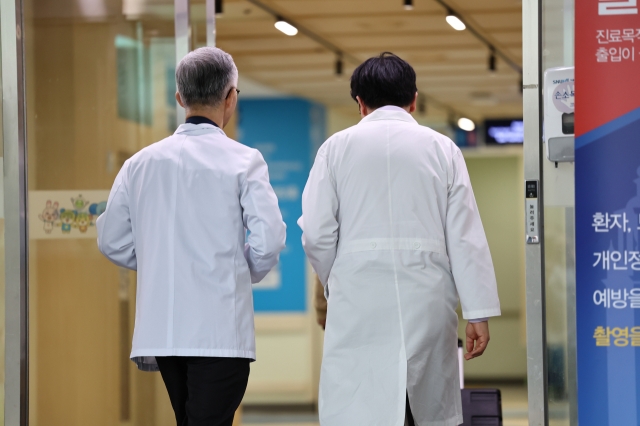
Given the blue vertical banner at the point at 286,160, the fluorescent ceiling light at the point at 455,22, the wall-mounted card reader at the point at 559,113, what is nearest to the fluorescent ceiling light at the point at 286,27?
the fluorescent ceiling light at the point at 455,22

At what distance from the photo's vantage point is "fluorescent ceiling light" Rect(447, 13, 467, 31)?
23.8ft

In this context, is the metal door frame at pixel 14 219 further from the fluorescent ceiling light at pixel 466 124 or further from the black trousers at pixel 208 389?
the fluorescent ceiling light at pixel 466 124

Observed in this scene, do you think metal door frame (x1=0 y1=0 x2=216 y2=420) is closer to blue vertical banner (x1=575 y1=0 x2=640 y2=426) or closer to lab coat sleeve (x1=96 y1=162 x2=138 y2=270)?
lab coat sleeve (x1=96 y1=162 x2=138 y2=270)

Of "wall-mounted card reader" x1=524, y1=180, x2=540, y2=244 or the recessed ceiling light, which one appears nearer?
"wall-mounted card reader" x1=524, y1=180, x2=540, y2=244

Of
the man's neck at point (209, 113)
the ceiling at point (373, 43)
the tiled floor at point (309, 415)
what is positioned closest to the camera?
the man's neck at point (209, 113)

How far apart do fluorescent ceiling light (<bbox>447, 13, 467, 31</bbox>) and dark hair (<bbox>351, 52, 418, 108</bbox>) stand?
14.0ft

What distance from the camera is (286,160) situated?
10.8m

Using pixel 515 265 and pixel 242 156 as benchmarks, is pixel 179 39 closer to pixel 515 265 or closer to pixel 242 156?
pixel 242 156

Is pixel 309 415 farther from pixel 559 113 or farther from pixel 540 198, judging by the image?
pixel 559 113

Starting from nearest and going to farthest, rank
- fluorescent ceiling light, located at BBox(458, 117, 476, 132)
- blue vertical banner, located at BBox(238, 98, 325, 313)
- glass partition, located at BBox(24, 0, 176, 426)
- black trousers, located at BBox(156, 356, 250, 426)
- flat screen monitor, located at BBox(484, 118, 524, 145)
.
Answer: black trousers, located at BBox(156, 356, 250, 426) < glass partition, located at BBox(24, 0, 176, 426) < blue vertical banner, located at BBox(238, 98, 325, 313) < flat screen monitor, located at BBox(484, 118, 524, 145) < fluorescent ceiling light, located at BBox(458, 117, 476, 132)

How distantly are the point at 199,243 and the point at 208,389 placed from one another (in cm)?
44

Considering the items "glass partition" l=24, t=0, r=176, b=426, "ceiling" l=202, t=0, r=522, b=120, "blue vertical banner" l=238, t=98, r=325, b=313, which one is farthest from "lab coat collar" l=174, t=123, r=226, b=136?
"blue vertical banner" l=238, t=98, r=325, b=313

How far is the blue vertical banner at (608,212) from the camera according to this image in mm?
3105

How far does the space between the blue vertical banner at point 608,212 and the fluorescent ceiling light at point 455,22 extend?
416cm
